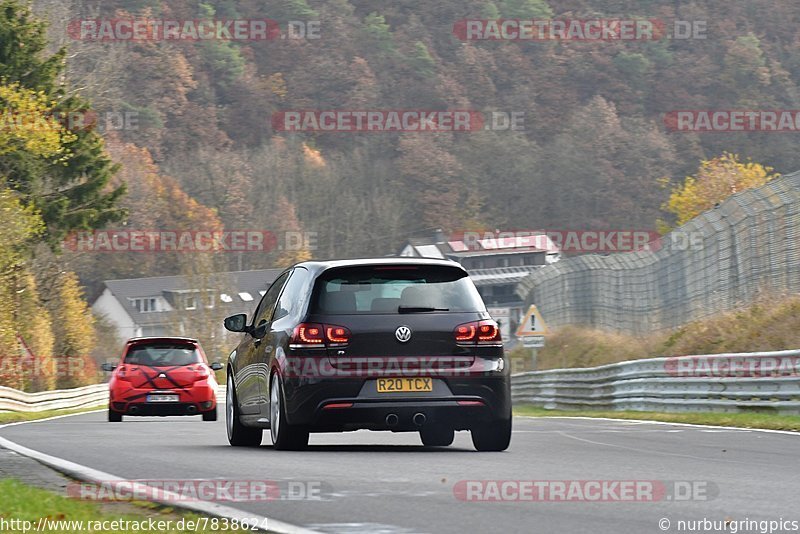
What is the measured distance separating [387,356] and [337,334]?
45 cm

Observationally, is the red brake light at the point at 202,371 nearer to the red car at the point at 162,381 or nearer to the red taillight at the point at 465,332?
the red car at the point at 162,381

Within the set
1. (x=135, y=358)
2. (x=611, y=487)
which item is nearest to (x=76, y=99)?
(x=135, y=358)

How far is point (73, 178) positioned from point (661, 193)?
84879mm

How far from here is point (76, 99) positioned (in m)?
53.1

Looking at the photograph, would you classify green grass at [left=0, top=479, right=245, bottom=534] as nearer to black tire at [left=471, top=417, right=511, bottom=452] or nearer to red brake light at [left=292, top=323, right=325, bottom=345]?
red brake light at [left=292, top=323, right=325, bottom=345]

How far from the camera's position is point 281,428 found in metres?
13.4

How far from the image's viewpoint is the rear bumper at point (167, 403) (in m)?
24.4

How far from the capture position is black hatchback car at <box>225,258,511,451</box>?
1306 centimetres
